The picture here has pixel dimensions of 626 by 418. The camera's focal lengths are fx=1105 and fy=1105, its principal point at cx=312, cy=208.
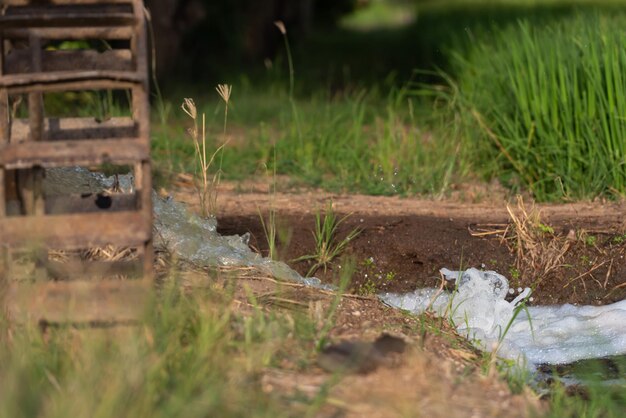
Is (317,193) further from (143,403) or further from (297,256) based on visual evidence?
(143,403)

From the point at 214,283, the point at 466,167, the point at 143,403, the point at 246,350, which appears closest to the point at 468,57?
the point at 466,167

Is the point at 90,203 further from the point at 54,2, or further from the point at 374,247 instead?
the point at 374,247

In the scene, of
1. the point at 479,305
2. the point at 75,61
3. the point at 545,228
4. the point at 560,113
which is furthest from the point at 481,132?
the point at 75,61

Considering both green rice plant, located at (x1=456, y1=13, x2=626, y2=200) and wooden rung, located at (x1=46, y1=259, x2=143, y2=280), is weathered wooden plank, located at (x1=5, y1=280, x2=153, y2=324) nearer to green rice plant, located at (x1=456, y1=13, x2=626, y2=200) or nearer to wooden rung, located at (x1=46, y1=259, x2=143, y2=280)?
wooden rung, located at (x1=46, y1=259, x2=143, y2=280)

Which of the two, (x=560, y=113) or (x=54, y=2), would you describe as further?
(x=560, y=113)

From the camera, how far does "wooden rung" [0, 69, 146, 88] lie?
3887mm

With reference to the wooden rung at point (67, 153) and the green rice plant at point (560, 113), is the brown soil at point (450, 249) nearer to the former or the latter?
the green rice plant at point (560, 113)

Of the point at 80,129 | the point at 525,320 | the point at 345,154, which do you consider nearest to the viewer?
the point at 80,129

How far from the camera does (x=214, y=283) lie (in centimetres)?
458

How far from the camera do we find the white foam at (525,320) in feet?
17.9

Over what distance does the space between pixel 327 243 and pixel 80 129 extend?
185cm

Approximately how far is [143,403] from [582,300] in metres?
3.38

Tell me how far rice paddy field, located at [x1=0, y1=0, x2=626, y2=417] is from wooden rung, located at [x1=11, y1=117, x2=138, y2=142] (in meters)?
0.60

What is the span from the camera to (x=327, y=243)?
5883mm
